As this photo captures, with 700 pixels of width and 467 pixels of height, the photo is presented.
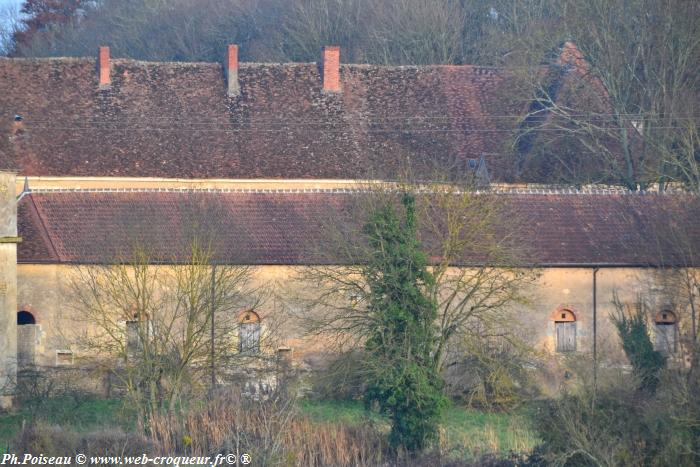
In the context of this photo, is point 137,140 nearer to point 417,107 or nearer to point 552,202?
point 417,107

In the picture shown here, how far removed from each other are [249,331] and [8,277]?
16.0 ft

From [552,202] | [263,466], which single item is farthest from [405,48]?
[263,466]

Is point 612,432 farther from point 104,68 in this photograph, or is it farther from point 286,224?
point 104,68

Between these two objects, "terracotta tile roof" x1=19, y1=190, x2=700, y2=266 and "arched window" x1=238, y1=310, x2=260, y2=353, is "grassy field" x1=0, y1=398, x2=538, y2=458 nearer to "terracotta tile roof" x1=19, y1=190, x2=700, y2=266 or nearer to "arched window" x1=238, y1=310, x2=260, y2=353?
"arched window" x1=238, y1=310, x2=260, y2=353

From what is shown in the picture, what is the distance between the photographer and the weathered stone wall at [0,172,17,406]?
20.3 m

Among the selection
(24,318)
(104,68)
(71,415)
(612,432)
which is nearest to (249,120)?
(104,68)

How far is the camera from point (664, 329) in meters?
22.3

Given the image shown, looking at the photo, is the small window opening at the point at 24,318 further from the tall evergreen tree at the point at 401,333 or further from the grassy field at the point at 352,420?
the tall evergreen tree at the point at 401,333

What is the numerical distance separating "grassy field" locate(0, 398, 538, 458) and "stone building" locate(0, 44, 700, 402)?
1492 mm

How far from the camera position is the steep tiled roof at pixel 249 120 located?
93.8ft

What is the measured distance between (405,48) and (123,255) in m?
22.5

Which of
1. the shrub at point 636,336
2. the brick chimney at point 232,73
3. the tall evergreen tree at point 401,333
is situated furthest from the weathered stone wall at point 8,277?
the shrub at point 636,336

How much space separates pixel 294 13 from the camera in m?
45.3

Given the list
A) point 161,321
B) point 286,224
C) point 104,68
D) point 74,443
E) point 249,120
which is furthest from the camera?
point 104,68
